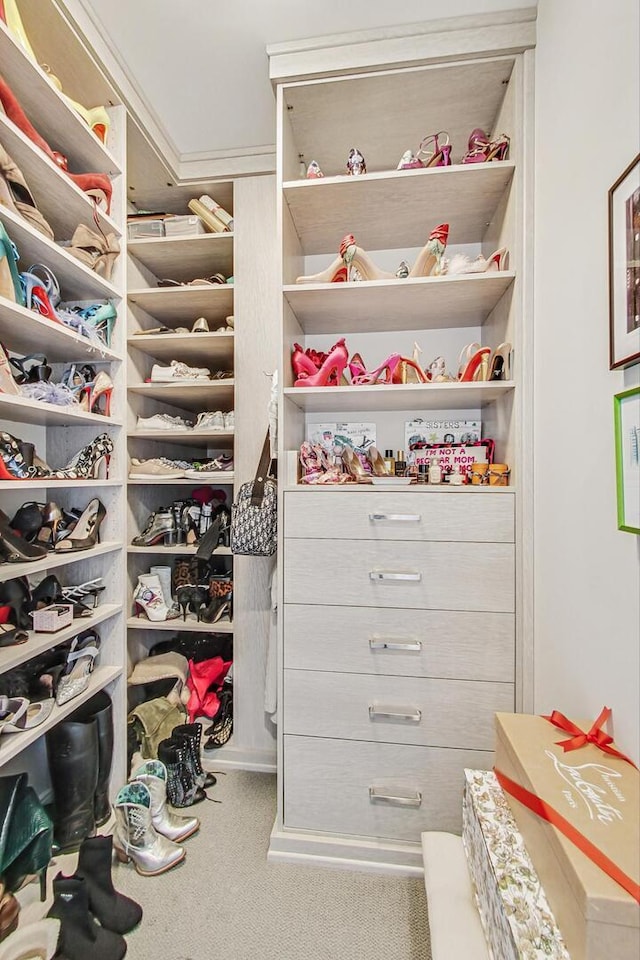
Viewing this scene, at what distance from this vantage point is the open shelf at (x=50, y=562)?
115cm

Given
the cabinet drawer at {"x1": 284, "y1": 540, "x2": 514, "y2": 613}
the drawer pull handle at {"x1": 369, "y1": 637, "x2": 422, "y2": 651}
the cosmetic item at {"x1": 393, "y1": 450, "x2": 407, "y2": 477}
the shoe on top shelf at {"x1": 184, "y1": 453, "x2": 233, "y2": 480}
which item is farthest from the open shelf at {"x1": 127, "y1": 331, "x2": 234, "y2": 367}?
the drawer pull handle at {"x1": 369, "y1": 637, "x2": 422, "y2": 651}

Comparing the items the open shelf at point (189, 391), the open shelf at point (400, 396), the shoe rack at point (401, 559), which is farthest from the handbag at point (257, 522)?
the open shelf at point (189, 391)

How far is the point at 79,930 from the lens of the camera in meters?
1.07

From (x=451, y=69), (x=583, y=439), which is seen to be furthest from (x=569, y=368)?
(x=451, y=69)

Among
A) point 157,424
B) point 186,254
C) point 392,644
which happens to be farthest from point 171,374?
point 392,644

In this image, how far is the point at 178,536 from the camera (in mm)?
1967

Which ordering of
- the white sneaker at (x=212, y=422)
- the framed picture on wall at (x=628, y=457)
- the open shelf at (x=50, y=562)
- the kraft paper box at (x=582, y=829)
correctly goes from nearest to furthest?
1. the kraft paper box at (x=582, y=829)
2. the framed picture on wall at (x=628, y=457)
3. the open shelf at (x=50, y=562)
4. the white sneaker at (x=212, y=422)

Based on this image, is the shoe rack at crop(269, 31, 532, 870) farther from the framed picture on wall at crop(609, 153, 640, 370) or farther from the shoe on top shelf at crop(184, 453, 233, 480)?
the shoe on top shelf at crop(184, 453, 233, 480)

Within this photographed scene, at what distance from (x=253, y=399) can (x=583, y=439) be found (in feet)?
4.05

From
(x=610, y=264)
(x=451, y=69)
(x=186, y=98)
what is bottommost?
(x=610, y=264)

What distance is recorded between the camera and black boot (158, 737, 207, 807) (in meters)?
1.57

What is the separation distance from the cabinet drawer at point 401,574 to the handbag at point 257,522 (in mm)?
133

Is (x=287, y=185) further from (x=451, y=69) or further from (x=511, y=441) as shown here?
(x=511, y=441)

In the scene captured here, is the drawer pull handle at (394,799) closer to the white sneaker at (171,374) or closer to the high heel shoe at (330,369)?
the high heel shoe at (330,369)
